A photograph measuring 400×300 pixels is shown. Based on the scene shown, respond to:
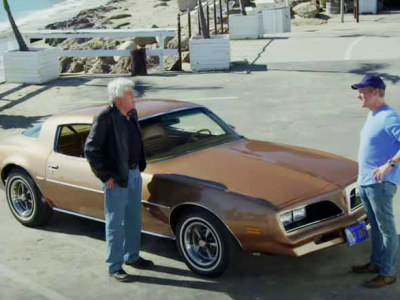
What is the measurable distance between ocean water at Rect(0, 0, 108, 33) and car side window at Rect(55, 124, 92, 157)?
44.8m

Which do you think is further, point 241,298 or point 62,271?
point 62,271

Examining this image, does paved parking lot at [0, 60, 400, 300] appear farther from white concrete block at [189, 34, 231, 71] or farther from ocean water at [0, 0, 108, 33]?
ocean water at [0, 0, 108, 33]

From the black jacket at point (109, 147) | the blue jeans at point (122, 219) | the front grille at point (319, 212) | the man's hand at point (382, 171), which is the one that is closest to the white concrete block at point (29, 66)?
the blue jeans at point (122, 219)

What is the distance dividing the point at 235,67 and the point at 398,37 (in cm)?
650

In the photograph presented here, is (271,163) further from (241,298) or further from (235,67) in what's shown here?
(235,67)

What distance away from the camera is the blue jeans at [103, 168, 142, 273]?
5.86 metres

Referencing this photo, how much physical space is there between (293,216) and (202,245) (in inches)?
32.7

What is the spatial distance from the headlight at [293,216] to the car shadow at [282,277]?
0.55m

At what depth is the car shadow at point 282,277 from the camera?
554 cm

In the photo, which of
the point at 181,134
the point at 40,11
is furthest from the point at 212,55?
the point at 40,11

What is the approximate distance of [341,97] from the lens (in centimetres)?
1367

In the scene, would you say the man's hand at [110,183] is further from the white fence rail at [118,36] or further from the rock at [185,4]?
the rock at [185,4]

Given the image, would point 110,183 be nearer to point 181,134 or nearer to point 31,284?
point 31,284

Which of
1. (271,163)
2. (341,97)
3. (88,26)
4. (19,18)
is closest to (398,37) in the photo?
(341,97)
